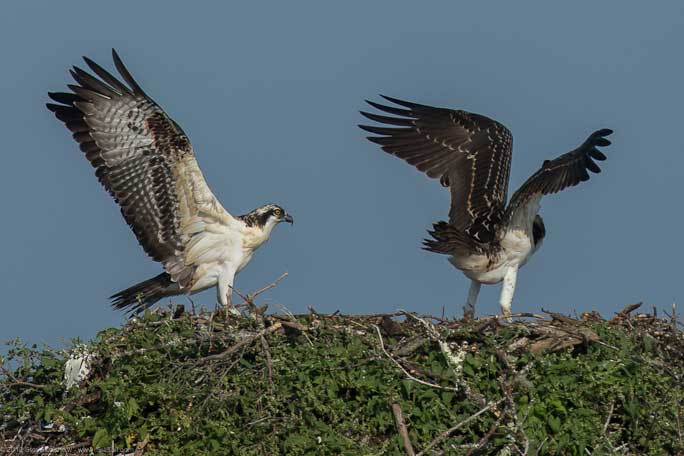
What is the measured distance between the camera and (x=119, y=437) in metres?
9.12

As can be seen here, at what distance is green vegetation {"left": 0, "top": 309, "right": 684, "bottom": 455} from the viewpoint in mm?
8867

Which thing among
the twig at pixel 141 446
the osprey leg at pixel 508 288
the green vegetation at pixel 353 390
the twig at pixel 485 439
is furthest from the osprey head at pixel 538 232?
the twig at pixel 141 446

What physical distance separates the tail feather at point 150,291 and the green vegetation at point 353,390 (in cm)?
190

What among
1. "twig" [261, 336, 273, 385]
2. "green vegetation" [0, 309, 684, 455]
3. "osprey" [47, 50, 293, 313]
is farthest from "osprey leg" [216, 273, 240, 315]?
"twig" [261, 336, 273, 385]

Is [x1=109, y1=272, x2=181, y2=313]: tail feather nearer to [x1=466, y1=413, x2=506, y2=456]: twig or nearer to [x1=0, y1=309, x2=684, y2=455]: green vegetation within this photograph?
[x1=0, y1=309, x2=684, y2=455]: green vegetation

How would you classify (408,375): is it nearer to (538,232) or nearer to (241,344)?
(241,344)

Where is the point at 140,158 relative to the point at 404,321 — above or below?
above

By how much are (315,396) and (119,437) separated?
1.47 m

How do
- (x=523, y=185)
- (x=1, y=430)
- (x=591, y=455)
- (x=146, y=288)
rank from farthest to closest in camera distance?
(x=146, y=288) → (x=523, y=185) → (x=1, y=430) → (x=591, y=455)

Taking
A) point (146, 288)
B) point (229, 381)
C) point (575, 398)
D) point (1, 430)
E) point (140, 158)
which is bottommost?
point (1, 430)

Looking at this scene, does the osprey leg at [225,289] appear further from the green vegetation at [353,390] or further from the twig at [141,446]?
the twig at [141,446]

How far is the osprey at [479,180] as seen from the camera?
36.5 feet

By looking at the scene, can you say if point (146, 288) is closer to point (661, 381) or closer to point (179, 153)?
point (179, 153)

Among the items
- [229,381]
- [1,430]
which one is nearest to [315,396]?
[229,381]
